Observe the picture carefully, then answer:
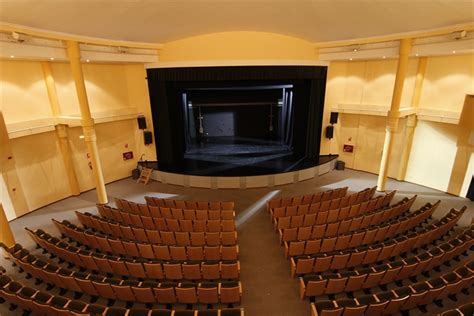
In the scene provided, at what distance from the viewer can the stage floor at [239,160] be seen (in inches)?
437

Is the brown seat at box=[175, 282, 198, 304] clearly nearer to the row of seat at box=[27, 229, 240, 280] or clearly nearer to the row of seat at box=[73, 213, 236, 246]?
the row of seat at box=[27, 229, 240, 280]

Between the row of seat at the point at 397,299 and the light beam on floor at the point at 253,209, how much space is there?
3.99 metres

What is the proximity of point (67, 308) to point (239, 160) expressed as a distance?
8717 millimetres

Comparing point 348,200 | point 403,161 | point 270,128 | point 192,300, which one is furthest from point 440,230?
point 270,128

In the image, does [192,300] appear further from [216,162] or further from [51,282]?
[216,162]

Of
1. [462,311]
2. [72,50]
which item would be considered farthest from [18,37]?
[462,311]

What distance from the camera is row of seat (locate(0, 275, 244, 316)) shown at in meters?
4.19

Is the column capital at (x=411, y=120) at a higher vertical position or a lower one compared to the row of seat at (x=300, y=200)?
higher

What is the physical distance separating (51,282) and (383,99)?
42.3ft

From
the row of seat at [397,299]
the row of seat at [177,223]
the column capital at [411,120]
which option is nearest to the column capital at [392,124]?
the column capital at [411,120]

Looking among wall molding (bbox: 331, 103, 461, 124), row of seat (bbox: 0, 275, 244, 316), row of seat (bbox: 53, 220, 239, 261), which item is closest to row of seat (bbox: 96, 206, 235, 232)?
row of seat (bbox: 53, 220, 239, 261)

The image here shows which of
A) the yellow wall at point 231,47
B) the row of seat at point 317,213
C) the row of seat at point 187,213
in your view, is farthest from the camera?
the yellow wall at point 231,47

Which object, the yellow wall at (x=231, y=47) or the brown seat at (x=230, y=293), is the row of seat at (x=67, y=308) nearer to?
the brown seat at (x=230, y=293)

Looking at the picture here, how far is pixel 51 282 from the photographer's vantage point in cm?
534
